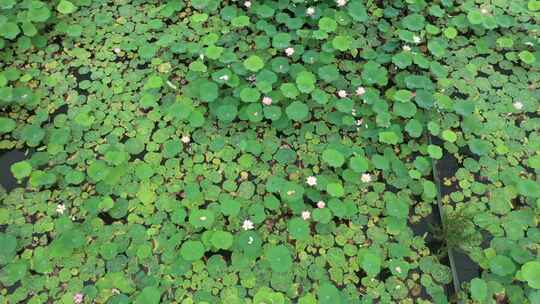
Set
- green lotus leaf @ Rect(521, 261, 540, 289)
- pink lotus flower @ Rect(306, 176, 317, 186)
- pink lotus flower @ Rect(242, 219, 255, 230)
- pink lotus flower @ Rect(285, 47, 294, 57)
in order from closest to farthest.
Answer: green lotus leaf @ Rect(521, 261, 540, 289)
pink lotus flower @ Rect(242, 219, 255, 230)
pink lotus flower @ Rect(306, 176, 317, 186)
pink lotus flower @ Rect(285, 47, 294, 57)

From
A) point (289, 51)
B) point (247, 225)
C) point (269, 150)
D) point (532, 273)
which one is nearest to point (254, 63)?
point (289, 51)

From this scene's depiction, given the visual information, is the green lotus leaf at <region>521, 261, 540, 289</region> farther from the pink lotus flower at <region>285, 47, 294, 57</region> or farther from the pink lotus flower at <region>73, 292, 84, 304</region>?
the pink lotus flower at <region>73, 292, 84, 304</region>

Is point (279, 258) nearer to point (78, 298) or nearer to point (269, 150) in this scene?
point (269, 150)

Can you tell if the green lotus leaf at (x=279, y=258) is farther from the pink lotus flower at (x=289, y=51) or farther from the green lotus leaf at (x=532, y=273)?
the pink lotus flower at (x=289, y=51)

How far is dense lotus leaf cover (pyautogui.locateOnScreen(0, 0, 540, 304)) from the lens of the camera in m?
3.34

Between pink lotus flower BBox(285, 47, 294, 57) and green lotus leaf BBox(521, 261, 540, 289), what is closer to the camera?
green lotus leaf BBox(521, 261, 540, 289)

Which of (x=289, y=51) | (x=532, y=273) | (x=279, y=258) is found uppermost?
(x=289, y=51)

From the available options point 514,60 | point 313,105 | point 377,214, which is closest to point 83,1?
point 313,105

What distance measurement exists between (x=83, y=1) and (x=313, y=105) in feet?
8.27

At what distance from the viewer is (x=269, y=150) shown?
3898 millimetres

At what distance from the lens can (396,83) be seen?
4250mm

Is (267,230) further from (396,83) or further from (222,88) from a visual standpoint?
(396,83)

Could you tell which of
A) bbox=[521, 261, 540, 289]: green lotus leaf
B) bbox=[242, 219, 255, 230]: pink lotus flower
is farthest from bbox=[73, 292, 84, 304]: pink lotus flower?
bbox=[521, 261, 540, 289]: green lotus leaf

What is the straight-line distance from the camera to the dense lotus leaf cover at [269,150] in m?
3.34
